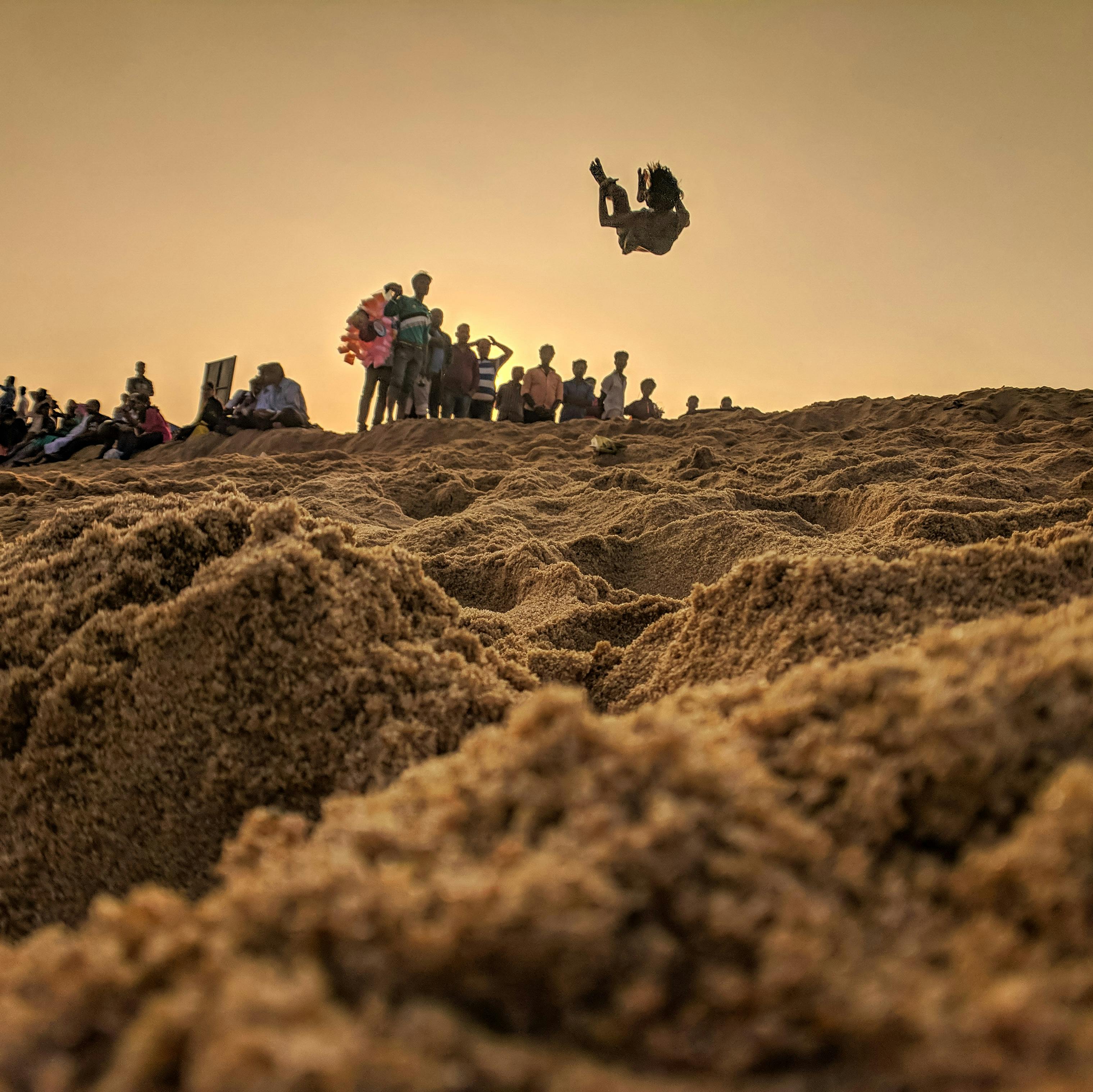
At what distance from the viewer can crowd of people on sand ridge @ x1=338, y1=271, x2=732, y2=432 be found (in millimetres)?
10422

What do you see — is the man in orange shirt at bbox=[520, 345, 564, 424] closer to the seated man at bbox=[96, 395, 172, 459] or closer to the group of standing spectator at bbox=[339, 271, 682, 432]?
A: the group of standing spectator at bbox=[339, 271, 682, 432]

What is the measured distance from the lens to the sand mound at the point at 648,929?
0.45m

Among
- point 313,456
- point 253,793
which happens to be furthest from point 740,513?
point 313,456

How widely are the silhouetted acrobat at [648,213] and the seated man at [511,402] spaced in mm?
4311

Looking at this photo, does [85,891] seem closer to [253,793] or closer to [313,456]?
[253,793]

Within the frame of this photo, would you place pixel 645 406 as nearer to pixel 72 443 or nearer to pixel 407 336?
pixel 407 336

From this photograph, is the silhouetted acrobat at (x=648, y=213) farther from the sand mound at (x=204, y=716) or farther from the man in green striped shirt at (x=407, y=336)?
the sand mound at (x=204, y=716)

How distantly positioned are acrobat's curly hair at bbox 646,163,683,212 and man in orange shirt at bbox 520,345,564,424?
15.7ft

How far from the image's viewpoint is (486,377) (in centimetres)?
1223

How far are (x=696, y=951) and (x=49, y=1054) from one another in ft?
1.34

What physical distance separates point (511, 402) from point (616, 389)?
1679mm

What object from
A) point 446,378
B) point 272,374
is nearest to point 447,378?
point 446,378

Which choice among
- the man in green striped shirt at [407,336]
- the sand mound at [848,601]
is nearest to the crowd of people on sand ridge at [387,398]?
the man in green striped shirt at [407,336]

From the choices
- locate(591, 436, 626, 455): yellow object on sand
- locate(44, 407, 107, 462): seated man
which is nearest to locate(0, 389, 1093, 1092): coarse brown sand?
locate(591, 436, 626, 455): yellow object on sand
